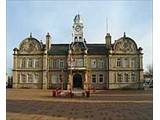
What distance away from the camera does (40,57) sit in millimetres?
30281

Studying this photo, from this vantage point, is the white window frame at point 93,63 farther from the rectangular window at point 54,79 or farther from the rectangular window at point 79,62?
the rectangular window at point 54,79

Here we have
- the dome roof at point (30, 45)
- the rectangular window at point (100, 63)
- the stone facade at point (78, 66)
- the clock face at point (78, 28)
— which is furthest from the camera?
the clock face at point (78, 28)

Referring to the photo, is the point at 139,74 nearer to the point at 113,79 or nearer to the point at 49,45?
the point at 113,79

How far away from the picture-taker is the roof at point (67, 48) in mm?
30331

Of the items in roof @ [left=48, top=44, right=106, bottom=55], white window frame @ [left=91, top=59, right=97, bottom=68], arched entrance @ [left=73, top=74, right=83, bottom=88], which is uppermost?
roof @ [left=48, top=44, right=106, bottom=55]

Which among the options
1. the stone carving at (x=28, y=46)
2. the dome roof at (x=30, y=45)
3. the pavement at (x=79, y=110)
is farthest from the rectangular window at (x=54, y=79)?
the pavement at (x=79, y=110)

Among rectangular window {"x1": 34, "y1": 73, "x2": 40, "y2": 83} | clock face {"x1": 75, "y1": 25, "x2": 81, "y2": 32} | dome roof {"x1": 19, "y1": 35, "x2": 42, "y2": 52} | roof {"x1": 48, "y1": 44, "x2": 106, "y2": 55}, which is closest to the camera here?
dome roof {"x1": 19, "y1": 35, "x2": 42, "y2": 52}

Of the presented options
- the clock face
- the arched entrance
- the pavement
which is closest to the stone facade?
the arched entrance

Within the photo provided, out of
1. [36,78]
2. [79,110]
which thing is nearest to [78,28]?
[36,78]

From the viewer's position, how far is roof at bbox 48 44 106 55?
3033cm

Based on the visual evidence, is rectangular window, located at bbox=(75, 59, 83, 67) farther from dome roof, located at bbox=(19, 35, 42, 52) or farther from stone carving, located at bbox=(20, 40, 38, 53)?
stone carving, located at bbox=(20, 40, 38, 53)

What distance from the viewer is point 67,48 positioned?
1216 inches

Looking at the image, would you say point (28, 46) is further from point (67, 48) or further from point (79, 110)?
point (79, 110)
